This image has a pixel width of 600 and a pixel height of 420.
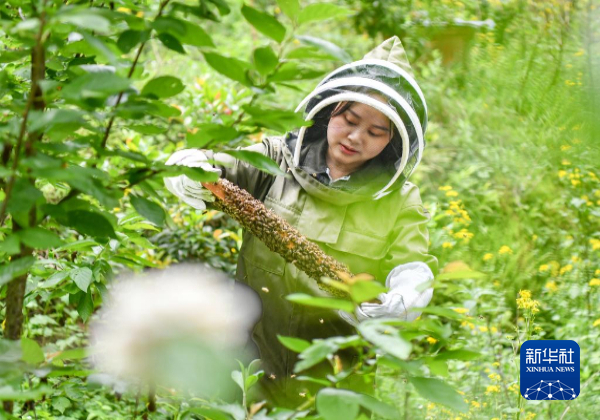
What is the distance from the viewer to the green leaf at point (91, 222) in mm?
800

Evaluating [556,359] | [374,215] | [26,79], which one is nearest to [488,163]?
[556,359]

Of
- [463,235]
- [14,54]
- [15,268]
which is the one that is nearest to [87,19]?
[14,54]

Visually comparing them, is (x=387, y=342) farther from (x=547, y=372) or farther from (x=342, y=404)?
(x=547, y=372)

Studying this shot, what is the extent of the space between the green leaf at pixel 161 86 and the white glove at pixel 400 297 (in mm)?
895

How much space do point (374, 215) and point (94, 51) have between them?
3.83ft

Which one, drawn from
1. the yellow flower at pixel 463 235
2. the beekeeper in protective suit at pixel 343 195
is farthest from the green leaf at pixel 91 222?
the yellow flower at pixel 463 235

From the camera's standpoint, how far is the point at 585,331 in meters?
2.72

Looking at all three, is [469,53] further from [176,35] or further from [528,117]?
[176,35]

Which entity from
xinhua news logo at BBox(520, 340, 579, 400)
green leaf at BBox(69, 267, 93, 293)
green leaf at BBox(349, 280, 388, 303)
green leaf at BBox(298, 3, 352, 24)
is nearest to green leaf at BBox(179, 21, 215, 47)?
green leaf at BBox(298, 3, 352, 24)

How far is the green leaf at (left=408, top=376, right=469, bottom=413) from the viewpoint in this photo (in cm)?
71

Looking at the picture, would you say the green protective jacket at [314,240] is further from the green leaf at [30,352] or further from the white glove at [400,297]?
the green leaf at [30,352]

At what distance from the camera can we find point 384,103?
181 cm

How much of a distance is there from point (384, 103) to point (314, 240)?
16.4 inches

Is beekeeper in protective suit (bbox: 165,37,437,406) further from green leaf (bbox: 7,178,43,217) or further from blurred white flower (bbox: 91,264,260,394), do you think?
green leaf (bbox: 7,178,43,217)
